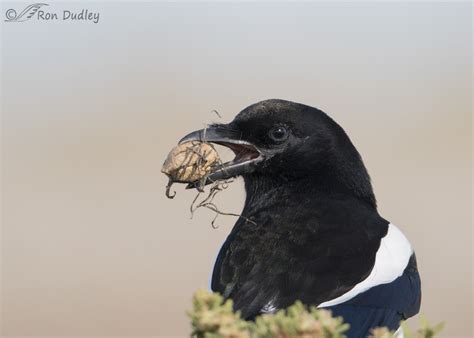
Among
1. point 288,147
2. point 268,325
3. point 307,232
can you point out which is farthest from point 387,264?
point 268,325

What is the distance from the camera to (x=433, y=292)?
7.36 metres

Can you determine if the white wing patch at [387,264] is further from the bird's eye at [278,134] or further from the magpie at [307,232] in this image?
the bird's eye at [278,134]

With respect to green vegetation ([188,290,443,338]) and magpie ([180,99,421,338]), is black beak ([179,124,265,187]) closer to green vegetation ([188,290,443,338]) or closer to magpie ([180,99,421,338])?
magpie ([180,99,421,338])

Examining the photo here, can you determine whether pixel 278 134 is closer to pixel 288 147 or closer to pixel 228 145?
pixel 288 147

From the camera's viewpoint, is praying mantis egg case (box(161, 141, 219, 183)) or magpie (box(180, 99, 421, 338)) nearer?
magpie (box(180, 99, 421, 338))

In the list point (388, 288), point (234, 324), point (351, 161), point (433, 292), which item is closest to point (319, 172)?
point (351, 161)

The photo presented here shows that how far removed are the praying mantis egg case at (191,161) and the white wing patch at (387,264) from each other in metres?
0.71

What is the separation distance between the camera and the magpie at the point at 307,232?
3.38 metres

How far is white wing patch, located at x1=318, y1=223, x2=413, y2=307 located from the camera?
339cm

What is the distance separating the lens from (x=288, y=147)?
418 centimetres

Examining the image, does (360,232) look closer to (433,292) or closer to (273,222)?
(273,222)
